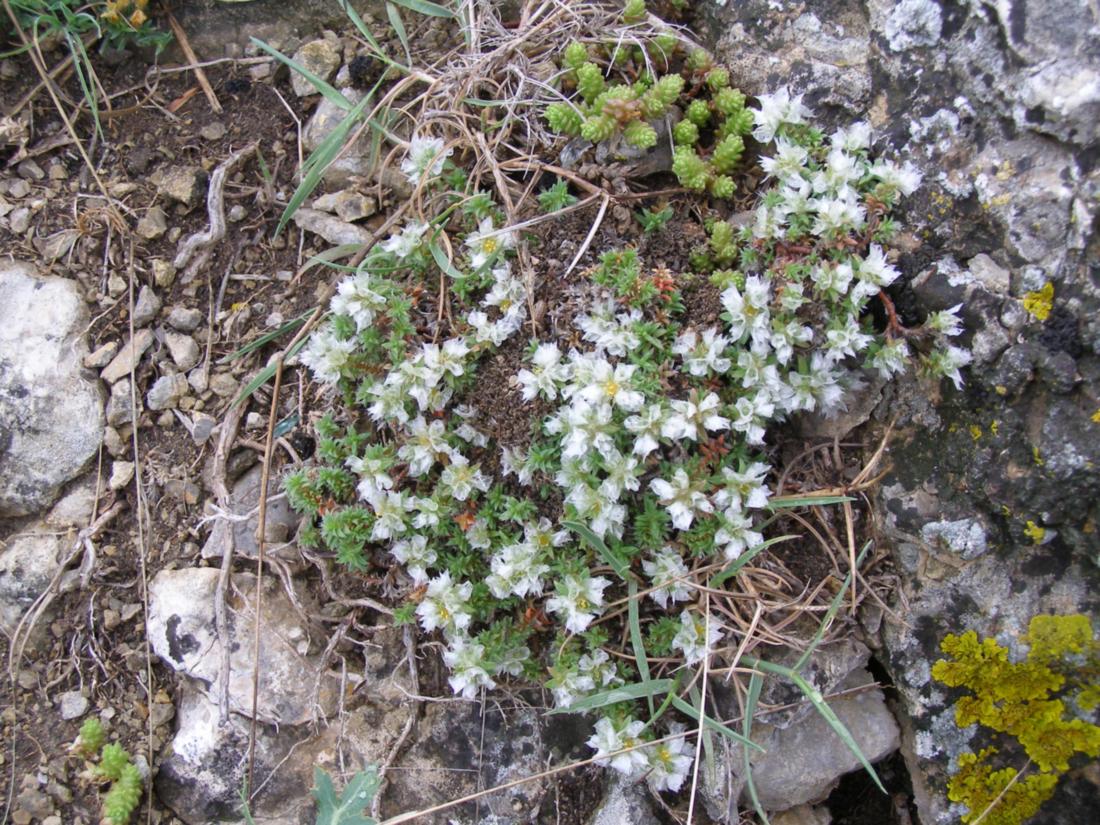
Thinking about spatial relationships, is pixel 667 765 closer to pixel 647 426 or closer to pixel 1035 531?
pixel 647 426

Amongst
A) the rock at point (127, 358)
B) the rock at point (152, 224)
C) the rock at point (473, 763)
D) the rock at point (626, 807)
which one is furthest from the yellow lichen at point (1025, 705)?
the rock at point (152, 224)

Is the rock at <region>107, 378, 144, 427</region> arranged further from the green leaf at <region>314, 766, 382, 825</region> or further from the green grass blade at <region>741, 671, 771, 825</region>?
the green grass blade at <region>741, 671, 771, 825</region>

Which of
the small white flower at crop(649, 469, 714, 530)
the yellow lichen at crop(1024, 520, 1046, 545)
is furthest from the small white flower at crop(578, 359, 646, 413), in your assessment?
the yellow lichen at crop(1024, 520, 1046, 545)

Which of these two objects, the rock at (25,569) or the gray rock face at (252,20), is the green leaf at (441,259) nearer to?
the gray rock face at (252,20)

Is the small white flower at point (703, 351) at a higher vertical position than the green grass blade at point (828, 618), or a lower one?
higher

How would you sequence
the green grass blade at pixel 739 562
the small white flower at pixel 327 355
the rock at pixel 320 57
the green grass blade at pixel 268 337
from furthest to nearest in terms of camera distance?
the rock at pixel 320 57, the green grass blade at pixel 268 337, the small white flower at pixel 327 355, the green grass blade at pixel 739 562

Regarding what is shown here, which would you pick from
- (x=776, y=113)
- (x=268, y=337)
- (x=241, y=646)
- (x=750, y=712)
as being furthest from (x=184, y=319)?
(x=750, y=712)

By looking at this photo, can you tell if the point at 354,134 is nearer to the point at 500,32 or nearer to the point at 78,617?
the point at 500,32
